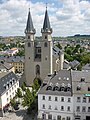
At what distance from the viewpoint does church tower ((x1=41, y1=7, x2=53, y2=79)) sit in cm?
8462

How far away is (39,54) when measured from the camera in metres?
89.6

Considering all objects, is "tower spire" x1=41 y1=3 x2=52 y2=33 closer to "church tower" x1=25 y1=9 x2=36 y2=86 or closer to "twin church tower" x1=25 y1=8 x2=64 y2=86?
"twin church tower" x1=25 y1=8 x2=64 y2=86

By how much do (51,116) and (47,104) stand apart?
3.42 metres

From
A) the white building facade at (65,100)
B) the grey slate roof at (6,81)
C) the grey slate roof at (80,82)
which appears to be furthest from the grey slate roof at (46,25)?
the white building facade at (65,100)

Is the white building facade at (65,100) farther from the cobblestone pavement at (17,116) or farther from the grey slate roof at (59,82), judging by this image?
the cobblestone pavement at (17,116)

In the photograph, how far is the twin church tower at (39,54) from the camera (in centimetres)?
8500

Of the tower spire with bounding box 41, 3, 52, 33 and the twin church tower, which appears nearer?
the tower spire with bounding box 41, 3, 52, 33

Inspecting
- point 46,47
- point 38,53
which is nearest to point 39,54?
point 38,53

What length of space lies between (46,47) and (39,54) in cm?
588

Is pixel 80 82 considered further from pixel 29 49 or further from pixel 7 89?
pixel 29 49

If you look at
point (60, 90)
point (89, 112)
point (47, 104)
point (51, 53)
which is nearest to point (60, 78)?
point (60, 90)

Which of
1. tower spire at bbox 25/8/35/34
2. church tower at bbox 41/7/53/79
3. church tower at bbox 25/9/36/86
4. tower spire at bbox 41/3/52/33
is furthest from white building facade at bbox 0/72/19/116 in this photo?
tower spire at bbox 41/3/52/33

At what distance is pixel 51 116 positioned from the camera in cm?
5278

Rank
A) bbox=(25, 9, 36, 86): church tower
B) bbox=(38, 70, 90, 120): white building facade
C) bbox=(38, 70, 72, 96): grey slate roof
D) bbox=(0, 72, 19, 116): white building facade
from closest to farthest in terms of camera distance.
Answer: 1. bbox=(38, 70, 90, 120): white building facade
2. bbox=(38, 70, 72, 96): grey slate roof
3. bbox=(0, 72, 19, 116): white building facade
4. bbox=(25, 9, 36, 86): church tower
